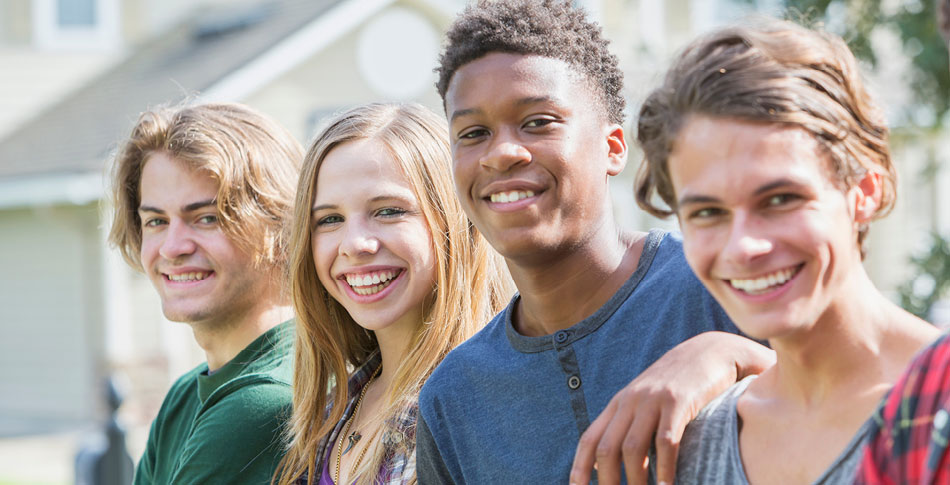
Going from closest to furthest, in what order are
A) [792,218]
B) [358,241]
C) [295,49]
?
[792,218] < [358,241] < [295,49]

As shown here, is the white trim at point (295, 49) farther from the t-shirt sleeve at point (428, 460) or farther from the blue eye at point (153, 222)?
the t-shirt sleeve at point (428, 460)

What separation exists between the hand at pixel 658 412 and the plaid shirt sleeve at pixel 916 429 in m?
0.52

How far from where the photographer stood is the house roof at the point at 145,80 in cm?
1273

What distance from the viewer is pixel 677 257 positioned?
2.53 m

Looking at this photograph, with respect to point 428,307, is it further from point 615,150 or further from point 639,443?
point 639,443

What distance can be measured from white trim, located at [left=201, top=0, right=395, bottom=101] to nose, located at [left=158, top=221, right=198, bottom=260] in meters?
8.66

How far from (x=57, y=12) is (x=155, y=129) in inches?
467

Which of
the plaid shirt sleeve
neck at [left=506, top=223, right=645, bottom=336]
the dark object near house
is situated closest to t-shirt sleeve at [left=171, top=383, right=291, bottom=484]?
neck at [left=506, top=223, right=645, bottom=336]

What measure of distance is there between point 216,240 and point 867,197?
92.6 inches

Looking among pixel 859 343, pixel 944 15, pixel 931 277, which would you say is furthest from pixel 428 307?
pixel 931 277

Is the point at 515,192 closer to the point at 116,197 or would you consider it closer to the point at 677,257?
the point at 677,257

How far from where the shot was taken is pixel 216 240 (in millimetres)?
3697

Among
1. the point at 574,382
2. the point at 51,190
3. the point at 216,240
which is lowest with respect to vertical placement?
the point at 574,382

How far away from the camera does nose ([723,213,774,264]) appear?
5.98ft
